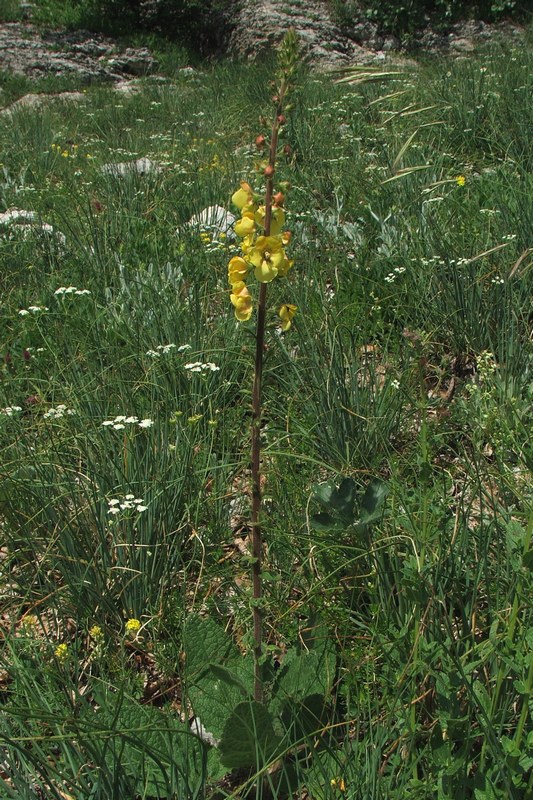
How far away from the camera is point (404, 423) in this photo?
2439 mm

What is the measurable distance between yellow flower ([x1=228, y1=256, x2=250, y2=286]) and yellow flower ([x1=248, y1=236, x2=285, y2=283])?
7cm

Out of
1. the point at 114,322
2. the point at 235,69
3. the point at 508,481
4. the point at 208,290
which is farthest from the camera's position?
the point at 235,69

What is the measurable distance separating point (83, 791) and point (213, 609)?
64 centimetres

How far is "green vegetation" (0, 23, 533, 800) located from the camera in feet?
4.47

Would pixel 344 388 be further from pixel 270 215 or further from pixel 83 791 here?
pixel 83 791

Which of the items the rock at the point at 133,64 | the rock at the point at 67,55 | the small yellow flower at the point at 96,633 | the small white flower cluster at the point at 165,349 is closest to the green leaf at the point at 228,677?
the small yellow flower at the point at 96,633

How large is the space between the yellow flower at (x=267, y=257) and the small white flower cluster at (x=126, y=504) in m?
0.76

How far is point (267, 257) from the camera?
54.2 inches

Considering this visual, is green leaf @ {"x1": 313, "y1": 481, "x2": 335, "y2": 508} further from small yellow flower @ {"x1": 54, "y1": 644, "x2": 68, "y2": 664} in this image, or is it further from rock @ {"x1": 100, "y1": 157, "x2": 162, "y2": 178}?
rock @ {"x1": 100, "y1": 157, "x2": 162, "y2": 178}

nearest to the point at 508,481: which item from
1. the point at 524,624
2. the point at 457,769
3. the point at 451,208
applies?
the point at 524,624

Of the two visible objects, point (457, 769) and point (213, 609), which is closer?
point (457, 769)

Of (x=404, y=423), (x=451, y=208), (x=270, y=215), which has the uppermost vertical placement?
(x=270, y=215)

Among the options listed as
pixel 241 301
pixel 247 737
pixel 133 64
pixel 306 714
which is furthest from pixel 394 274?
pixel 133 64

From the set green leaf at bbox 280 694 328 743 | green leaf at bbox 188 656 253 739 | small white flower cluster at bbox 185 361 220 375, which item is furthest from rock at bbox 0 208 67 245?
green leaf at bbox 280 694 328 743
